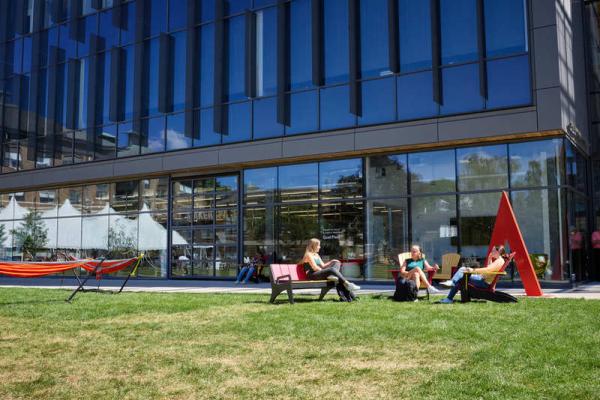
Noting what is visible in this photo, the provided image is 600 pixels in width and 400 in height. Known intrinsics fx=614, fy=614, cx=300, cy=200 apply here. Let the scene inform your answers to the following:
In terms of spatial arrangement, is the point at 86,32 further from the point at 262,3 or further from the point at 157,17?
the point at 262,3

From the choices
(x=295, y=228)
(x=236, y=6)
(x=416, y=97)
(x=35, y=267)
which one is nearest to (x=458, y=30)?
(x=416, y=97)

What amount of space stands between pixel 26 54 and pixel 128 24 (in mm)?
6903

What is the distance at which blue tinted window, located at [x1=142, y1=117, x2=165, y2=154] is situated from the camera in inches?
932

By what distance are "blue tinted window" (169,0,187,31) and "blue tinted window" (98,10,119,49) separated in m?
3.08

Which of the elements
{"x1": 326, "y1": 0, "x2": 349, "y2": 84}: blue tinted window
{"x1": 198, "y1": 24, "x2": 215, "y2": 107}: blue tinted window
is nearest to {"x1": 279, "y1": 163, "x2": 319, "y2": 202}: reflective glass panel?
{"x1": 326, "y1": 0, "x2": 349, "y2": 84}: blue tinted window

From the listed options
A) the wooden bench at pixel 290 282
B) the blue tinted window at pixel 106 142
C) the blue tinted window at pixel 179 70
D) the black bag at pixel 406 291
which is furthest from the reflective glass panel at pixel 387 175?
the blue tinted window at pixel 106 142

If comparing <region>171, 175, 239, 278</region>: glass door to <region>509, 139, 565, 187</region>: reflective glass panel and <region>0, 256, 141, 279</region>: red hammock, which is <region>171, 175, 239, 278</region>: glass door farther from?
<region>509, 139, 565, 187</region>: reflective glass panel

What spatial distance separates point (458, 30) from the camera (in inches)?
701

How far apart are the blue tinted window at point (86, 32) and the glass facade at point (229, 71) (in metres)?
0.06

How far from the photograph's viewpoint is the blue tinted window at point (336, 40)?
19.7m

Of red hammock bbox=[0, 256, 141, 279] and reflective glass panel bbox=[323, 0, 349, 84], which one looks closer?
red hammock bbox=[0, 256, 141, 279]

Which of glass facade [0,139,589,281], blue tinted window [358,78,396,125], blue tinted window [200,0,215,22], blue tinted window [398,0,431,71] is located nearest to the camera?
glass facade [0,139,589,281]

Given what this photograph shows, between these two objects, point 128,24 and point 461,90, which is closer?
point 461,90

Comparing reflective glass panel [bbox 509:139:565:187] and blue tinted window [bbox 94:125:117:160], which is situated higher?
blue tinted window [bbox 94:125:117:160]
